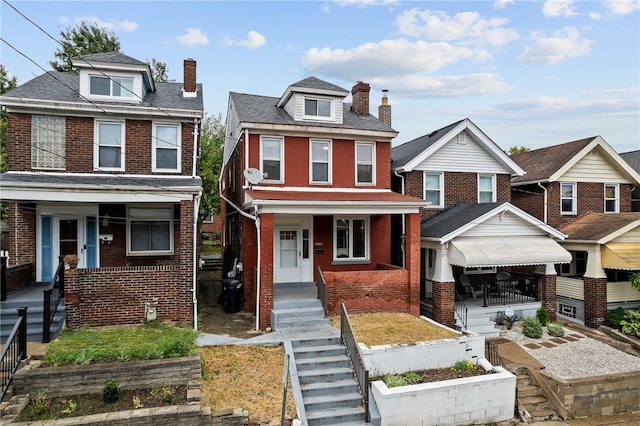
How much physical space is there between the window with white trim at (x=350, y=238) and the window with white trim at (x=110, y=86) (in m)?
8.94

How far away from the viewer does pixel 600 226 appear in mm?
16812

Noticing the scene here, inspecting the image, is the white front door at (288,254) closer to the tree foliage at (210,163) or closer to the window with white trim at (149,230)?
the window with white trim at (149,230)

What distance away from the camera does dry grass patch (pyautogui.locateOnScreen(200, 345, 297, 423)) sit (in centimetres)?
770

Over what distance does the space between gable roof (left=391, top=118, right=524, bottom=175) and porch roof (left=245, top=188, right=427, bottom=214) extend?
102 inches

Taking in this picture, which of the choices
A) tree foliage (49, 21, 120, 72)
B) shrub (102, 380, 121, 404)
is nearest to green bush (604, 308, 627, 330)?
shrub (102, 380, 121, 404)

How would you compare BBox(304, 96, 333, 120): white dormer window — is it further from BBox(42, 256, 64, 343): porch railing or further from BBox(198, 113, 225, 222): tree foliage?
BBox(198, 113, 225, 222): tree foliage

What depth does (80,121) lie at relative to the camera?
42.7ft

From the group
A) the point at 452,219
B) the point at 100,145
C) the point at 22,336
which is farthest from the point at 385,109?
the point at 22,336

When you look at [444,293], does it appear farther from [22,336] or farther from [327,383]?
[22,336]

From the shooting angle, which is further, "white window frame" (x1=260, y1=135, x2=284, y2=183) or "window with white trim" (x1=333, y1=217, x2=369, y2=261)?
"window with white trim" (x1=333, y1=217, x2=369, y2=261)

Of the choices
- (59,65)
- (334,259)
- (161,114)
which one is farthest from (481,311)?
(59,65)

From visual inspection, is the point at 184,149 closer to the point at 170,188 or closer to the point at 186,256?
the point at 170,188

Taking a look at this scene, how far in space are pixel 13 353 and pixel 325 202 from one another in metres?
8.42

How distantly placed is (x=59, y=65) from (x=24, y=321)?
92.4 ft
